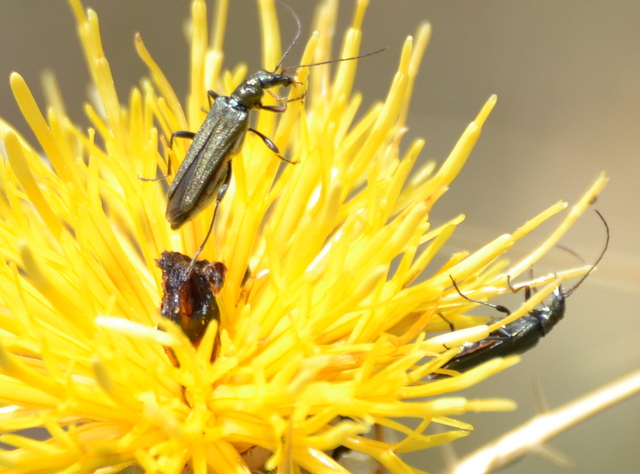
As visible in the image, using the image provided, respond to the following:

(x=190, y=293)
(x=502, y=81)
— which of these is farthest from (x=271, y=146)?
(x=502, y=81)

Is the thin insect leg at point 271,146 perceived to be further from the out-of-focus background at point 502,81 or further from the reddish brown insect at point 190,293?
the out-of-focus background at point 502,81

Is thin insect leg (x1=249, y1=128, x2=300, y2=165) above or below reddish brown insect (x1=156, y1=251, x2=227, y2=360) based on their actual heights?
above

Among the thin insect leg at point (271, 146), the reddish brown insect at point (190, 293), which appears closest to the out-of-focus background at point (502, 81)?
the thin insect leg at point (271, 146)

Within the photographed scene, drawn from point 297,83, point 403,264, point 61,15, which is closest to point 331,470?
point 403,264

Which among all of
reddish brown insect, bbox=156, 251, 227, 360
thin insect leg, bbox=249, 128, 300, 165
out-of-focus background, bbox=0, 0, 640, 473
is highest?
out-of-focus background, bbox=0, 0, 640, 473

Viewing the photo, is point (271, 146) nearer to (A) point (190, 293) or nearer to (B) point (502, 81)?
(A) point (190, 293)

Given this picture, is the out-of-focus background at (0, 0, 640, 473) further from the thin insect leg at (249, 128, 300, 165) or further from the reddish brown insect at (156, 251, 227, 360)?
the reddish brown insect at (156, 251, 227, 360)

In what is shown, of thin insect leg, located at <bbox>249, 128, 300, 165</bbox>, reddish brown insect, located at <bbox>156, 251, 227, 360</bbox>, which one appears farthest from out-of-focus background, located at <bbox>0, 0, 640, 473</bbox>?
reddish brown insect, located at <bbox>156, 251, 227, 360</bbox>

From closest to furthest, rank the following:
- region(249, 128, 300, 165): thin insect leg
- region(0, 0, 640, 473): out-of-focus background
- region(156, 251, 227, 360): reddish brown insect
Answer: region(156, 251, 227, 360): reddish brown insect
region(249, 128, 300, 165): thin insect leg
region(0, 0, 640, 473): out-of-focus background

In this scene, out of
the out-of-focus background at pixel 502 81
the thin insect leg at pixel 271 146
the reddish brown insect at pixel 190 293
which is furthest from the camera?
the out-of-focus background at pixel 502 81

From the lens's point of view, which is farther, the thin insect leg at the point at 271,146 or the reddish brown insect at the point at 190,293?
the thin insect leg at the point at 271,146
